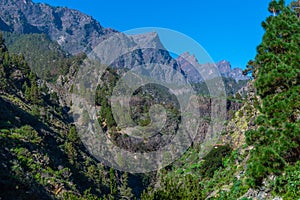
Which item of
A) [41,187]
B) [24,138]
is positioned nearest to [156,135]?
[24,138]

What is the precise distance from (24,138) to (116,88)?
192 ft

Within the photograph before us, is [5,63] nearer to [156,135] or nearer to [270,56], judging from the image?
[156,135]

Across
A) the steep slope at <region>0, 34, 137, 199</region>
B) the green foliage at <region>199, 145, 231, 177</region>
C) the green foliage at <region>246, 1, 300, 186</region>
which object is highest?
the steep slope at <region>0, 34, 137, 199</region>

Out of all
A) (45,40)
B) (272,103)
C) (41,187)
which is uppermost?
(45,40)

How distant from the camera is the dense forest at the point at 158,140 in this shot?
14845 mm

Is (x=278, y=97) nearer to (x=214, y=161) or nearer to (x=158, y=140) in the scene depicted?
(x=214, y=161)

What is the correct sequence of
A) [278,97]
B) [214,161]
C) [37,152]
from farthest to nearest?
[214,161] < [37,152] < [278,97]

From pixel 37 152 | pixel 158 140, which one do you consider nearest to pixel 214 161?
pixel 37 152

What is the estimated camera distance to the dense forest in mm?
14845

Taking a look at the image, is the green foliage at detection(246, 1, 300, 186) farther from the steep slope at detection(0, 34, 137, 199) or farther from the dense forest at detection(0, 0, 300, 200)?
the steep slope at detection(0, 34, 137, 199)

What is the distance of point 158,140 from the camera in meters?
90.9

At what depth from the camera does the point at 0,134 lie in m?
48.9

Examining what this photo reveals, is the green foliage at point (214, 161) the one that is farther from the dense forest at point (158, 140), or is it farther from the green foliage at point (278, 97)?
the green foliage at point (278, 97)

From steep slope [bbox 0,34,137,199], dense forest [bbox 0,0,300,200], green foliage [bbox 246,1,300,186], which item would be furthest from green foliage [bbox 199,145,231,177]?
green foliage [bbox 246,1,300,186]
